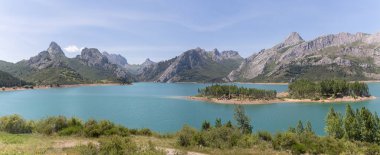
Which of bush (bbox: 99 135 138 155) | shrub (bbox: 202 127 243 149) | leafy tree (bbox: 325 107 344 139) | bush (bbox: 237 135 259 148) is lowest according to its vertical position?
leafy tree (bbox: 325 107 344 139)

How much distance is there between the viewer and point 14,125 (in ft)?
162

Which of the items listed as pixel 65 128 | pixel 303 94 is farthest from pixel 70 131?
pixel 303 94

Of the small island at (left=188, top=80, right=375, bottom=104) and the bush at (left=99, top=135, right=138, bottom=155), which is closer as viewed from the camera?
the bush at (left=99, top=135, right=138, bottom=155)

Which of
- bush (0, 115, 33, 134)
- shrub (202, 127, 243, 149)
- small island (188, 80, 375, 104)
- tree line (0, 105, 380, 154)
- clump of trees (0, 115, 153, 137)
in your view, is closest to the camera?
tree line (0, 105, 380, 154)

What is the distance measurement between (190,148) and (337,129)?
43607 millimetres

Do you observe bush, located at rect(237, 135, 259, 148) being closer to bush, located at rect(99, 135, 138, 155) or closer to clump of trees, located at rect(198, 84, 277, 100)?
bush, located at rect(99, 135, 138, 155)

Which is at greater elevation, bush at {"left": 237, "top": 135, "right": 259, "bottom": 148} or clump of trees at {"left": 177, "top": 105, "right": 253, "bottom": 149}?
clump of trees at {"left": 177, "top": 105, "right": 253, "bottom": 149}

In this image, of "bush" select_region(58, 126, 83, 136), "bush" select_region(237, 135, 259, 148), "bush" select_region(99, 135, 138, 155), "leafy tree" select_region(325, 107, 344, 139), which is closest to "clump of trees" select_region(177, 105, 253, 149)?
"bush" select_region(237, 135, 259, 148)

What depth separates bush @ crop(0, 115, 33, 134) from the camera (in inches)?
1909

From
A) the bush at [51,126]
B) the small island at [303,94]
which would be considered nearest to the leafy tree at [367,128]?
the bush at [51,126]

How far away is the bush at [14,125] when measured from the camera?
159ft

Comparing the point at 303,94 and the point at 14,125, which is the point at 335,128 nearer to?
the point at 14,125

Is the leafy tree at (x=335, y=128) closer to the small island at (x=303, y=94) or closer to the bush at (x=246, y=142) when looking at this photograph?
the bush at (x=246, y=142)

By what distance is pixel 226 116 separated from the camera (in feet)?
391
